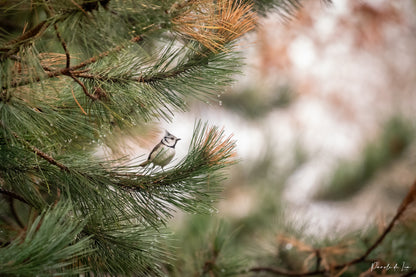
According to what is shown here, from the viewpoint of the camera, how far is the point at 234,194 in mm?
2430

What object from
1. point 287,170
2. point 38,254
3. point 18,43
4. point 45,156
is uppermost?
point 287,170

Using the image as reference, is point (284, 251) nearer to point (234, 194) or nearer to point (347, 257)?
point (347, 257)

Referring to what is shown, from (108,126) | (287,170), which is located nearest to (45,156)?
(108,126)

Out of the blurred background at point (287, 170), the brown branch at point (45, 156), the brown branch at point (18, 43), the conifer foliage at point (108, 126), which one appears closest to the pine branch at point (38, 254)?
the conifer foliage at point (108, 126)

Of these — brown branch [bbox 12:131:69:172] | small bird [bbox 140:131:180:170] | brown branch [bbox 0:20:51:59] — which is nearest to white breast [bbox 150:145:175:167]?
small bird [bbox 140:131:180:170]

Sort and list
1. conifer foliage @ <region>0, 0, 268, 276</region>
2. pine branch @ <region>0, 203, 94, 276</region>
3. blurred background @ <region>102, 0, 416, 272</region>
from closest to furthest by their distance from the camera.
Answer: pine branch @ <region>0, 203, 94, 276</region>, conifer foliage @ <region>0, 0, 268, 276</region>, blurred background @ <region>102, 0, 416, 272</region>

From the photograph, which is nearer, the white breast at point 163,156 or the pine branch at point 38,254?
the pine branch at point 38,254

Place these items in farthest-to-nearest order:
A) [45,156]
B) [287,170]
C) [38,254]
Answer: [287,170], [45,156], [38,254]

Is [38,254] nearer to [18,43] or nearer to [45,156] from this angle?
[45,156]

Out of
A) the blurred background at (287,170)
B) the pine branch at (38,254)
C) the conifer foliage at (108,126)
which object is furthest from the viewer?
the blurred background at (287,170)

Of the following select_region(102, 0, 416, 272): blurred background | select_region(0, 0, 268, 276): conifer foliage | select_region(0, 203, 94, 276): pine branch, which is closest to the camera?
select_region(0, 203, 94, 276): pine branch

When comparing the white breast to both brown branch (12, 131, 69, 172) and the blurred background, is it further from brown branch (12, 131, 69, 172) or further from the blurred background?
the blurred background

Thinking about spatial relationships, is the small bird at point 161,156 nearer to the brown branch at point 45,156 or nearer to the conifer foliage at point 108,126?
the conifer foliage at point 108,126

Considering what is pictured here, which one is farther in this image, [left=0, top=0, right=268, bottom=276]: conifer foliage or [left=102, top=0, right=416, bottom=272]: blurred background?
[left=102, top=0, right=416, bottom=272]: blurred background
